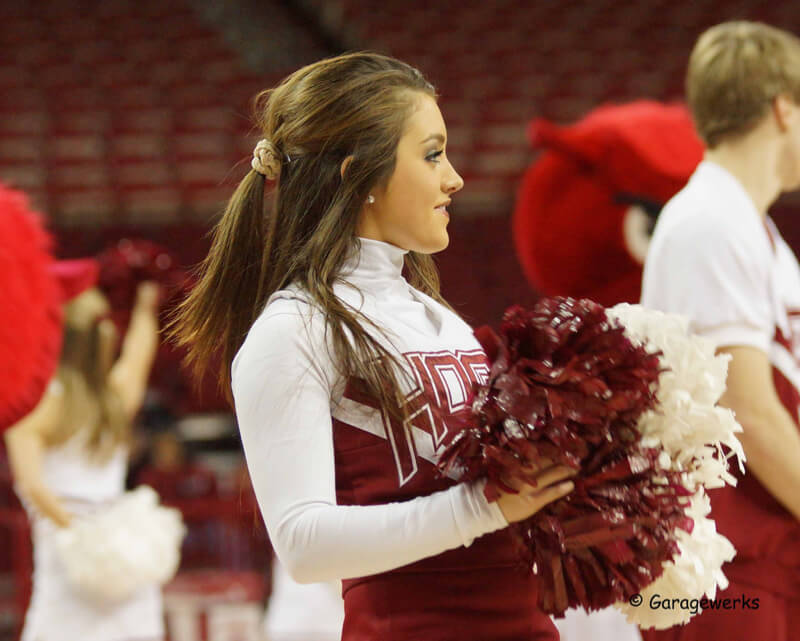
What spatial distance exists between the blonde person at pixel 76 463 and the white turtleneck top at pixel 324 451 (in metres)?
2.41

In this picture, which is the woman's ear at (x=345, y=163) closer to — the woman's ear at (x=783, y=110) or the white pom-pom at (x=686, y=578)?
the white pom-pom at (x=686, y=578)

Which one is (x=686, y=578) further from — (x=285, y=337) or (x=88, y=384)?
(x=88, y=384)

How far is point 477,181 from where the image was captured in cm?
741

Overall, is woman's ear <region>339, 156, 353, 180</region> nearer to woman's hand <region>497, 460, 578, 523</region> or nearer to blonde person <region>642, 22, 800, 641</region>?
woman's hand <region>497, 460, 578, 523</region>

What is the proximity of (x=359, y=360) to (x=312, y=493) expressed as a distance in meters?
0.16

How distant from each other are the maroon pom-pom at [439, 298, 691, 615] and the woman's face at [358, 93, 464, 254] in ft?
0.72

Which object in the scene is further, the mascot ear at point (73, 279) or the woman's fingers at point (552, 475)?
the mascot ear at point (73, 279)

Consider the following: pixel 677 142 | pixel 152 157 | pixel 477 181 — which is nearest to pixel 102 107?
pixel 152 157

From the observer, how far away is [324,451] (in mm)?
1304

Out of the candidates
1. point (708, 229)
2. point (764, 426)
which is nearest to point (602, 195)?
point (708, 229)

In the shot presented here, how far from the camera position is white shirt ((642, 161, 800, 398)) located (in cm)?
183

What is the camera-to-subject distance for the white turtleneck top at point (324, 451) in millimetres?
1251

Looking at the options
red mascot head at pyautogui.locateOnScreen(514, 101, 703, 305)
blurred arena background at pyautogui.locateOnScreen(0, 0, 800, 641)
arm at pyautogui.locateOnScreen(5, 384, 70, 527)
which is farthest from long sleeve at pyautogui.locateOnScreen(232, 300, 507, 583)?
blurred arena background at pyautogui.locateOnScreen(0, 0, 800, 641)

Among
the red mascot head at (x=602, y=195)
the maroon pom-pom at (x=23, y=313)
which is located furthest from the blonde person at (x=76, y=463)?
the red mascot head at (x=602, y=195)
